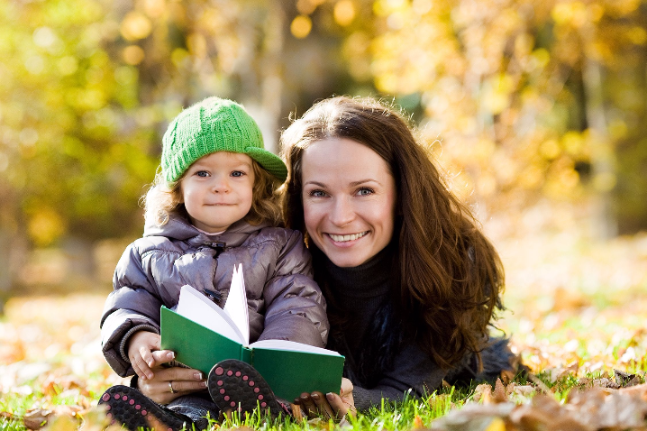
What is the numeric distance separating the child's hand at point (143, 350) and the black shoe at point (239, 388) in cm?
41

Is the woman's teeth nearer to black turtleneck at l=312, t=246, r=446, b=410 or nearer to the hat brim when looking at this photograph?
black turtleneck at l=312, t=246, r=446, b=410

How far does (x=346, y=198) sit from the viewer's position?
2.96m

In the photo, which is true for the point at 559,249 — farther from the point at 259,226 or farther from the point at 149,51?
the point at 259,226

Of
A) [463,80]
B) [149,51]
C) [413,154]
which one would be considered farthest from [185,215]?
[149,51]

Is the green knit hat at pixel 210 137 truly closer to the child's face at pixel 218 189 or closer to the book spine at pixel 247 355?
the child's face at pixel 218 189

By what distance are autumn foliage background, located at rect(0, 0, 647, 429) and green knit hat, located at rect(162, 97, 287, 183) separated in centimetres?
128

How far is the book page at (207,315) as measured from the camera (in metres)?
2.41

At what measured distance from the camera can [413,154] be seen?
313cm

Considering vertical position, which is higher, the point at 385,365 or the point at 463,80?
the point at 463,80

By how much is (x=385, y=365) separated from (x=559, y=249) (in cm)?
1039

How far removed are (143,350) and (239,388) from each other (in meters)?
0.52

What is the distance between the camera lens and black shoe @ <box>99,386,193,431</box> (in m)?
2.27

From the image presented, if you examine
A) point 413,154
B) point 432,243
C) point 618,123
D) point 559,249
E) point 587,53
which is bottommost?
point 559,249

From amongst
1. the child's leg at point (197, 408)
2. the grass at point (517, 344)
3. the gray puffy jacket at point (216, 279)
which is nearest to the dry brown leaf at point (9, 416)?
the grass at point (517, 344)
